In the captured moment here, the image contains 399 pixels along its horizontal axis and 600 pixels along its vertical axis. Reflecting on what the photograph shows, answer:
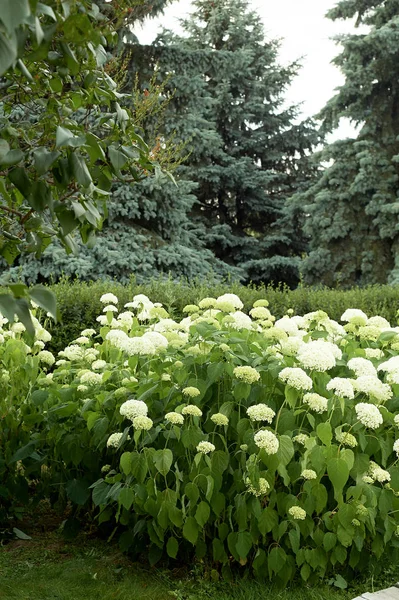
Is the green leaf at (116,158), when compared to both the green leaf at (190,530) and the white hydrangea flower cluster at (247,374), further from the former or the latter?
the green leaf at (190,530)

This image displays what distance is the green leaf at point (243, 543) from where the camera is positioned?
2688 millimetres

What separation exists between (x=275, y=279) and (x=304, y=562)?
14914 millimetres

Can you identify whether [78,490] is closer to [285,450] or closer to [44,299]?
[285,450]

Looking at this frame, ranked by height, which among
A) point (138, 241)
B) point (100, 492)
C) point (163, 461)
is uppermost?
point (138, 241)

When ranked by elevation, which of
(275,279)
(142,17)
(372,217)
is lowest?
(275,279)

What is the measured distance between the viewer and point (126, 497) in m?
2.71

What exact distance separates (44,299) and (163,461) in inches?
64.2

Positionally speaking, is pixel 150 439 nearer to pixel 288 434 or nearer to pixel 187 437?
pixel 187 437

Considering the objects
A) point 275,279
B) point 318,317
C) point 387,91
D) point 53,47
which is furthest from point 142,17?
point 53,47

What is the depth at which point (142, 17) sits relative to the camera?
13.0 meters

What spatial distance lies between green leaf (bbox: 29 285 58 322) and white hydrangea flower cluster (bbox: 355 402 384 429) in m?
1.84

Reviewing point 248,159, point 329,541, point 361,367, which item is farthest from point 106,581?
point 248,159

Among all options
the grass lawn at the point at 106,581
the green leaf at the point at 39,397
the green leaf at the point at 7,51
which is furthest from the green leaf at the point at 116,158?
the grass lawn at the point at 106,581

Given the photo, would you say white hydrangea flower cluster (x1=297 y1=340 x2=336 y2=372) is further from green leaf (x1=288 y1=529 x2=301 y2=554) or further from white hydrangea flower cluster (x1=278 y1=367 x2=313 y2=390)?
green leaf (x1=288 y1=529 x2=301 y2=554)
